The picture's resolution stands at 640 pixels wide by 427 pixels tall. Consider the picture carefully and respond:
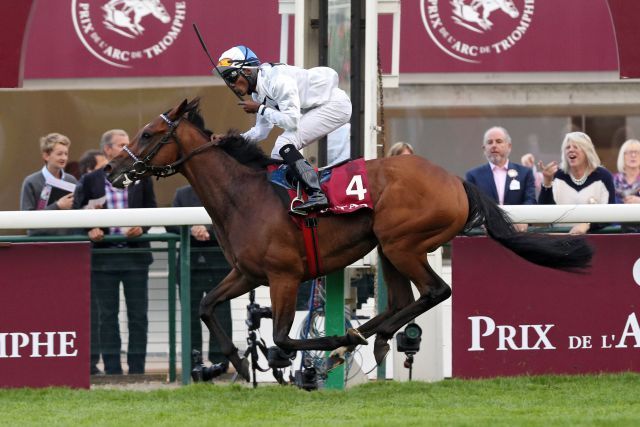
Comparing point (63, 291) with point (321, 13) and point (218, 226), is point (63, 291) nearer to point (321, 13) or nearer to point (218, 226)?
point (218, 226)

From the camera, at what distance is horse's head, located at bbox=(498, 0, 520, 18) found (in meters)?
14.4

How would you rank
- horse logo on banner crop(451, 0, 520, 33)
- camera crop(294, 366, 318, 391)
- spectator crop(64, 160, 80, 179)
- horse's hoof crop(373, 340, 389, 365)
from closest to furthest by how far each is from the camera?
1. camera crop(294, 366, 318, 391)
2. horse's hoof crop(373, 340, 389, 365)
3. spectator crop(64, 160, 80, 179)
4. horse logo on banner crop(451, 0, 520, 33)

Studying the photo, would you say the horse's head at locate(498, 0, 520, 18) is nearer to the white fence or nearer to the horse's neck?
the white fence

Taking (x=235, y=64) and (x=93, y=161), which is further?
(x=93, y=161)

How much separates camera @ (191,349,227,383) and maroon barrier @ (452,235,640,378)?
138cm

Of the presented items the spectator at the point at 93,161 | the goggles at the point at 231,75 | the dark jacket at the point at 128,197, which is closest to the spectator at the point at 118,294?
the dark jacket at the point at 128,197

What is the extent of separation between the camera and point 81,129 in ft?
46.2

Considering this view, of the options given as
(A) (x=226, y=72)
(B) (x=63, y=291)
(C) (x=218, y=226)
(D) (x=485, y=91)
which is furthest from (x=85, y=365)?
(D) (x=485, y=91)

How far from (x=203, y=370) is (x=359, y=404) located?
116 centimetres

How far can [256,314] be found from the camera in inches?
324

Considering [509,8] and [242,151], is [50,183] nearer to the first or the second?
[242,151]

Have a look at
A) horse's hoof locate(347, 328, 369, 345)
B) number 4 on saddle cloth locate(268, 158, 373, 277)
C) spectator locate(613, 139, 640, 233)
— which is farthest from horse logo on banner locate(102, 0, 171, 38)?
horse's hoof locate(347, 328, 369, 345)

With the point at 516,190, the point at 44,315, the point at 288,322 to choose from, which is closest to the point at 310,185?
the point at 288,322

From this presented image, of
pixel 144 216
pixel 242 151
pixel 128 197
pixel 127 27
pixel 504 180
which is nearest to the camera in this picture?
pixel 242 151
